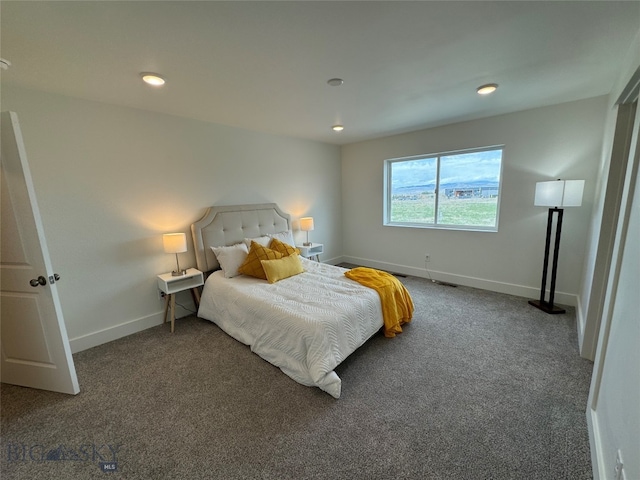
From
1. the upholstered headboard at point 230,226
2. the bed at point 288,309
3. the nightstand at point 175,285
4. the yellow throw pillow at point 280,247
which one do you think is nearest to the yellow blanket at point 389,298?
the bed at point 288,309

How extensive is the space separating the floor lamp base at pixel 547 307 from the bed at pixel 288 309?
2104 mm

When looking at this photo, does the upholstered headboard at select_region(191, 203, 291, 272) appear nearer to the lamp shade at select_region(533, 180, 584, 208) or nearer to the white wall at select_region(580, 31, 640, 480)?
the lamp shade at select_region(533, 180, 584, 208)

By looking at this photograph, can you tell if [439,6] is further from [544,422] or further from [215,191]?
[215,191]

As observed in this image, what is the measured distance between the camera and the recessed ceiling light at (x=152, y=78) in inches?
77.8

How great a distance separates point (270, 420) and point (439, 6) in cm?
261

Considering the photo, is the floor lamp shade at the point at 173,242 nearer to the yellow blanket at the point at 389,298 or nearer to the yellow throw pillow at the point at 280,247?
the yellow throw pillow at the point at 280,247

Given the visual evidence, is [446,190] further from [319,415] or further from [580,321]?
[319,415]

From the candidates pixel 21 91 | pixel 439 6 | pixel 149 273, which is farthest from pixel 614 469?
pixel 21 91

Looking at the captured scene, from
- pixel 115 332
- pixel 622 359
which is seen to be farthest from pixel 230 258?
pixel 622 359

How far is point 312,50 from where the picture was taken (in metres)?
1.72

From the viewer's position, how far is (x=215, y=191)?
11.2ft

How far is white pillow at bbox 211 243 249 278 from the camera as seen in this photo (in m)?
3.09

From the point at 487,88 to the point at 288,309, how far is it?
2750 millimetres

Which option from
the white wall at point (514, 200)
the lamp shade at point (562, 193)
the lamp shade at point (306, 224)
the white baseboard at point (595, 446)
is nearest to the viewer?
the white baseboard at point (595, 446)
